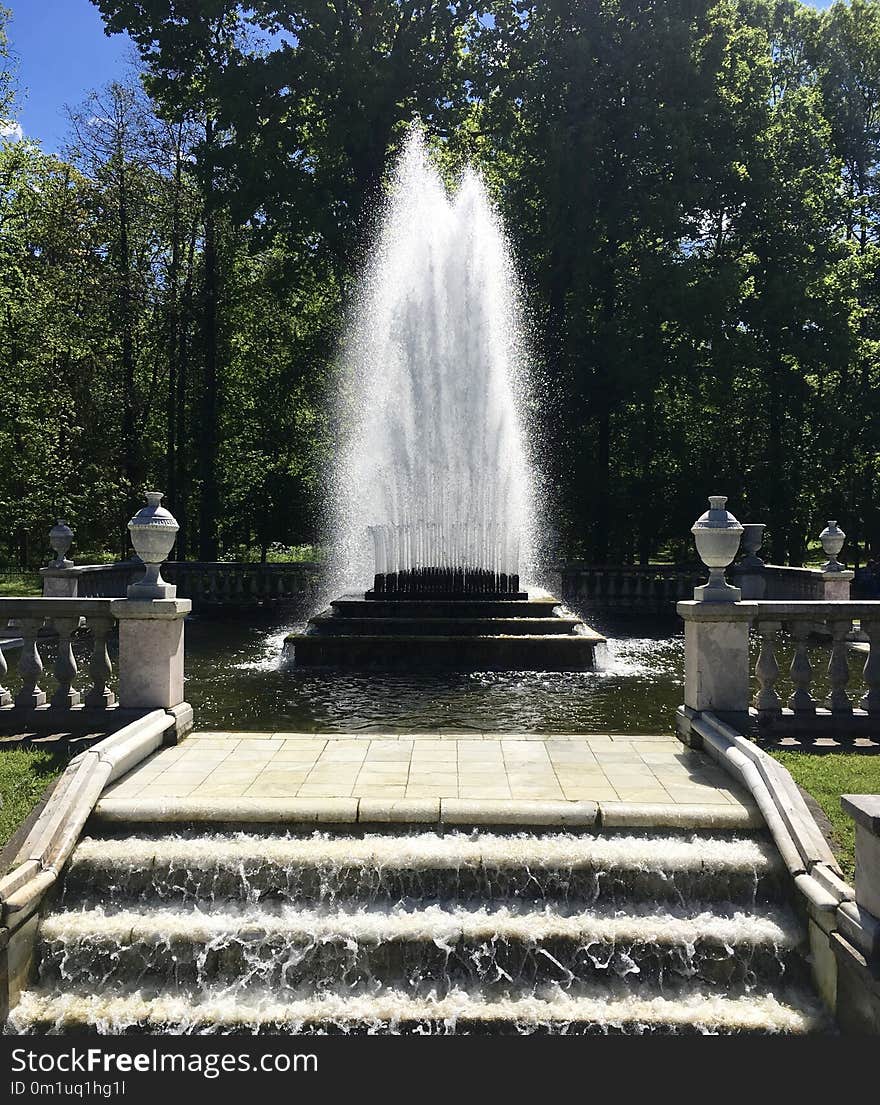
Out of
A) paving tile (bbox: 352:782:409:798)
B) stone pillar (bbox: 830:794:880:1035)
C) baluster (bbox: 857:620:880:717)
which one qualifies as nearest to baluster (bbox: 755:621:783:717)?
baluster (bbox: 857:620:880:717)

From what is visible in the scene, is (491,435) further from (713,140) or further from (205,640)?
(713,140)

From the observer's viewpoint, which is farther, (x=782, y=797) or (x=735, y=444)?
(x=735, y=444)

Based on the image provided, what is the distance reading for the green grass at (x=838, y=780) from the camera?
210 inches

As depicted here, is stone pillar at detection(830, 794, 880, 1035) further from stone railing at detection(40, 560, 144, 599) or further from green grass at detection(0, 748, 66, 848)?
stone railing at detection(40, 560, 144, 599)

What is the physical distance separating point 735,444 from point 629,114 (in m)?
12.9

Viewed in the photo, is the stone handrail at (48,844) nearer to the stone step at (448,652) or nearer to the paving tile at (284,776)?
the paving tile at (284,776)

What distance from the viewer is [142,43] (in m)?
23.6

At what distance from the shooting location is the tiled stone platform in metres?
6.01

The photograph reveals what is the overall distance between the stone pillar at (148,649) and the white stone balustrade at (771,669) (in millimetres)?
4774

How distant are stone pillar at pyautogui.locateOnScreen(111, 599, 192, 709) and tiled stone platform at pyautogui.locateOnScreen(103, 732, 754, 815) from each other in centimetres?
55

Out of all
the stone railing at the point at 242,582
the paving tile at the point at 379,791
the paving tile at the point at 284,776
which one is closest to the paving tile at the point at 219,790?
the paving tile at the point at 284,776

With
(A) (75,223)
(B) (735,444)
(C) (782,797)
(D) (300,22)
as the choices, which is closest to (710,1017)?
(C) (782,797)

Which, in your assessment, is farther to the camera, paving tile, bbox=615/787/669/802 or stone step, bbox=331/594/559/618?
stone step, bbox=331/594/559/618

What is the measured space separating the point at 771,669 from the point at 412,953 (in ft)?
15.0
